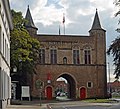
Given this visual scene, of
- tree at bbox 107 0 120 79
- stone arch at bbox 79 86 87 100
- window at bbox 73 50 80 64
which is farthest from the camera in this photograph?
window at bbox 73 50 80 64

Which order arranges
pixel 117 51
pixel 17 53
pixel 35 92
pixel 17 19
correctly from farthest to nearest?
pixel 35 92, pixel 17 19, pixel 17 53, pixel 117 51

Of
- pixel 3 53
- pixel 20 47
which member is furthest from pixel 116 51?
pixel 20 47

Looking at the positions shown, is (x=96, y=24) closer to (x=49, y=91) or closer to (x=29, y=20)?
(x=29, y=20)

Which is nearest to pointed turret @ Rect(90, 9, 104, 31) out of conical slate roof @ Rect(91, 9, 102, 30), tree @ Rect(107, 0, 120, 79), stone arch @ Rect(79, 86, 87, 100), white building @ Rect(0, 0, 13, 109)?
conical slate roof @ Rect(91, 9, 102, 30)

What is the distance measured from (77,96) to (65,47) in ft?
34.0

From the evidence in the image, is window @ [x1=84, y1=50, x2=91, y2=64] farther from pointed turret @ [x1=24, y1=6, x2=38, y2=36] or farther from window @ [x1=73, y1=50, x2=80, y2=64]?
pointed turret @ [x1=24, y1=6, x2=38, y2=36]

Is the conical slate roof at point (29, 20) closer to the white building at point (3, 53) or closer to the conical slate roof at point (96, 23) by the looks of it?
the conical slate roof at point (96, 23)

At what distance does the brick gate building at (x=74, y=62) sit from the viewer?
3260 inches

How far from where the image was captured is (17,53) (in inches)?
2438

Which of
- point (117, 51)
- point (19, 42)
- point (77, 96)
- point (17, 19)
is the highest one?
point (17, 19)

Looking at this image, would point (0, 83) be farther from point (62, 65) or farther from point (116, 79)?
point (62, 65)

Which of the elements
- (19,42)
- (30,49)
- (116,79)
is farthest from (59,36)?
(116,79)

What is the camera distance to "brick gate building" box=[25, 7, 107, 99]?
3260 inches

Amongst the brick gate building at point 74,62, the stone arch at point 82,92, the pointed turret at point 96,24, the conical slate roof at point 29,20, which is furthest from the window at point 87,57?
the conical slate roof at point 29,20
